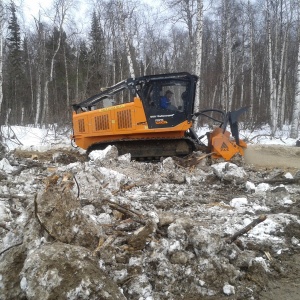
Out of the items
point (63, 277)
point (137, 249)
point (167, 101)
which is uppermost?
point (167, 101)

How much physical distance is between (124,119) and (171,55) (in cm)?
2321

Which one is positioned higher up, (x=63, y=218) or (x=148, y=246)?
(x=63, y=218)

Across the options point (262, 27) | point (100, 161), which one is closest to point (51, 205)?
point (100, 161)

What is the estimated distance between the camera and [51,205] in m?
2.95

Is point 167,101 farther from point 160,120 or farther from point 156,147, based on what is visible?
point 156,147

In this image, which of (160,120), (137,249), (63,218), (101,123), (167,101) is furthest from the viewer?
(101,123)

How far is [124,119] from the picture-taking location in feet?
29.3

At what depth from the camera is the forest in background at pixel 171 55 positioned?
1981 cm

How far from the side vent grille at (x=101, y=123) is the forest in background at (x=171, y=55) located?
8.49 metres

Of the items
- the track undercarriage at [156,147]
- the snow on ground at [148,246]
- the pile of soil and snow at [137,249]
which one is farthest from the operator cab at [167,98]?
the pile of soil and snow at [137,249]

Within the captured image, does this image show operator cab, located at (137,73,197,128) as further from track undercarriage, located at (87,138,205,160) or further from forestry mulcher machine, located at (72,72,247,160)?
track undercarriage, located at (87,138,205,160)

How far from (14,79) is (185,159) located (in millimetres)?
28197

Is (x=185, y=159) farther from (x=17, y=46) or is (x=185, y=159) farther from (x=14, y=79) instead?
(x=17, y=46)

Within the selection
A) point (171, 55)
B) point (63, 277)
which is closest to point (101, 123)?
point (63, 277)
